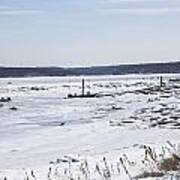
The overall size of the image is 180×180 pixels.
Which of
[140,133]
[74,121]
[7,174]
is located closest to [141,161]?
[7,174]

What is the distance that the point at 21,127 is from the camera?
22.8 meters

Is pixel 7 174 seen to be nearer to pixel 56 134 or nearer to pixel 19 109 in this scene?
pixel 56 134

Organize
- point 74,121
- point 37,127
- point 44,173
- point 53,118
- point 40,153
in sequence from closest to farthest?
point 44,173, point 40,153, point 37,127, point 74,121, point 53,118

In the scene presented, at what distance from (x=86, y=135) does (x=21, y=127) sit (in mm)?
4309

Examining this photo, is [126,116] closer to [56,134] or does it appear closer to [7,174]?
[56,134]

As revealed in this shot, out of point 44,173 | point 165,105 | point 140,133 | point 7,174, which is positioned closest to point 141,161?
point 44,173

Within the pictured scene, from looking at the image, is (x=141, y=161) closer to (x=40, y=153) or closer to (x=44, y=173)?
(x=44, y=173)

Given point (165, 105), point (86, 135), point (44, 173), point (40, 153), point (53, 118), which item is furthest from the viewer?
point (165, 105)

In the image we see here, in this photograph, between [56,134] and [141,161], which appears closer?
[141,161]

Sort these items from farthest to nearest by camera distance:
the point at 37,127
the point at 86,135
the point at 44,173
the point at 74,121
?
the point at 74,121
the point at 37,127
the point at 86,135
the point at 44,173

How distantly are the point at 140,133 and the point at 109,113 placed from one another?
8.94 meters

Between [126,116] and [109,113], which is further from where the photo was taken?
[109,113]

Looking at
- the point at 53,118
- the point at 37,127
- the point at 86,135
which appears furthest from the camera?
the point at 53,118

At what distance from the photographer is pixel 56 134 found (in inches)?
783
